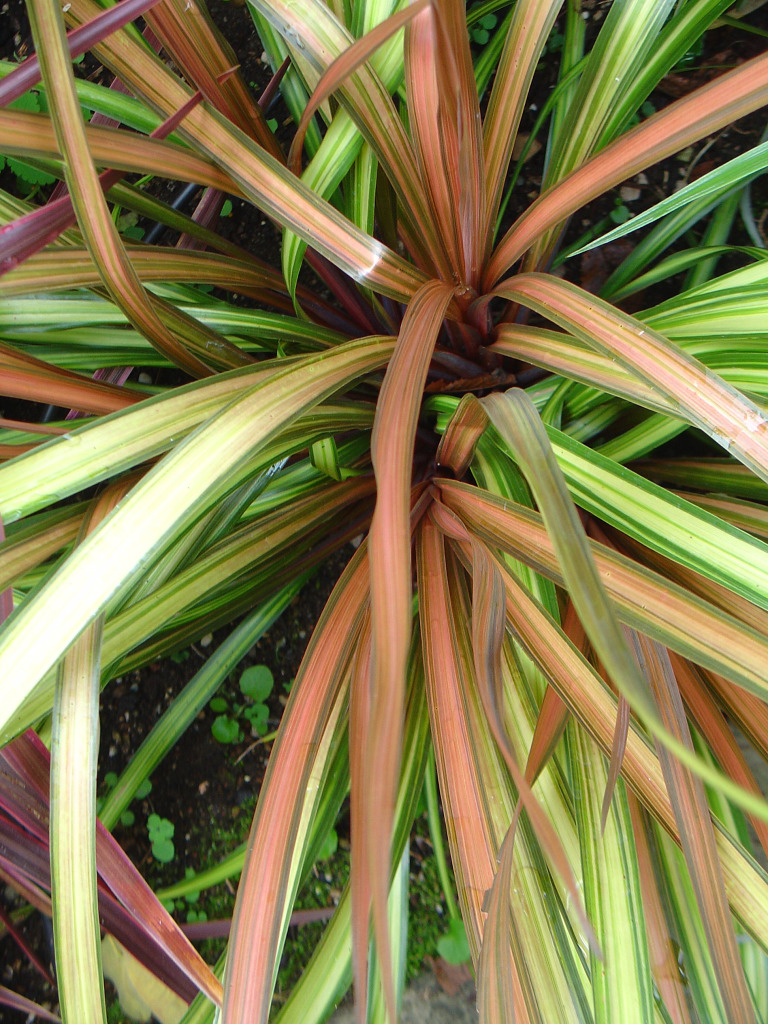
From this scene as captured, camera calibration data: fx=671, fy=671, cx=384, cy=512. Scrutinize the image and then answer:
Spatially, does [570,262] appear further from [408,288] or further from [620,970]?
[620,970]

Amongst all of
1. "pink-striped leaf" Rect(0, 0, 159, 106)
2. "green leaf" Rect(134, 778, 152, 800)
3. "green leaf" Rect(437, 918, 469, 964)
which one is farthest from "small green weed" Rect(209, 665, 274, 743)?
"pink-striped leaf" Rect(0, 0, 159, 106)

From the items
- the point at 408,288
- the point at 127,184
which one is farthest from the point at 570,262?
the point at 127,184

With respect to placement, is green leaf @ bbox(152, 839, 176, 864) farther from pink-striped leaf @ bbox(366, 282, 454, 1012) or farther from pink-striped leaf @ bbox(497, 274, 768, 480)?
pink-striped leaf @ bbox(497, 274, 768, 480)

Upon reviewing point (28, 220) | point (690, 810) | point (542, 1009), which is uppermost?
point (28, 220)

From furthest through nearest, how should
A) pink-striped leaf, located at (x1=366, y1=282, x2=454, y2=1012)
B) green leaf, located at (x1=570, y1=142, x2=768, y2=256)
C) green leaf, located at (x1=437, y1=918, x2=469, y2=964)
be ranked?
green leaf, located at (x1=437, y1=918, x2=469, y2=964) → green leaf, located at (x1=570, y1=142, x2=768, y2=256) → pink-striped leaf, located at (x1=366, y1=282, x2=454, y2=1012)

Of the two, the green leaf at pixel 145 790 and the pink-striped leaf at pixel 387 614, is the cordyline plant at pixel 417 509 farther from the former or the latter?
the green leaf at pixel 145 790

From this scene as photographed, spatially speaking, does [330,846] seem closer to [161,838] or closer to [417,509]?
[161,838]

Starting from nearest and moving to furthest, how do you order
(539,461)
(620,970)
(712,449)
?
(539,461)
(620,970)
(712,449)

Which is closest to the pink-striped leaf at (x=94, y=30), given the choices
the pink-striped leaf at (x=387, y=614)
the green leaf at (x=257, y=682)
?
the pink-striped leaf at (x=387, y=614)
